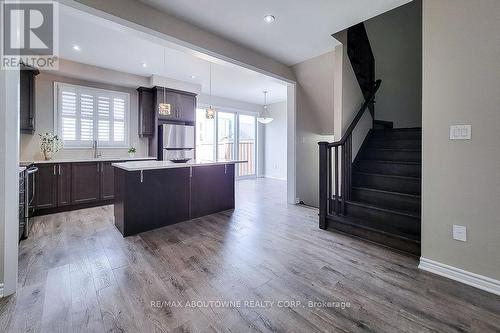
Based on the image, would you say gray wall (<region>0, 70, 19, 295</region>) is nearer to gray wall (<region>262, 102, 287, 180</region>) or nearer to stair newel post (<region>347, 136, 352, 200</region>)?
stair newel post (<region>347, 136, 352, 200</region>)

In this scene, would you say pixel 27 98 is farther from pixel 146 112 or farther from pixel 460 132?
pixel 460 132

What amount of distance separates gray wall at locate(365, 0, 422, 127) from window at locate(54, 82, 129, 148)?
5.53 metres

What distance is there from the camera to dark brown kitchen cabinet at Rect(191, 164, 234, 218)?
3762 mm

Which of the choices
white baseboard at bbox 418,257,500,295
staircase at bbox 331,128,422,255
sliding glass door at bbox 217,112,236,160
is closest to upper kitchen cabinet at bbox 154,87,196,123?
sliding glass door at bbox 217,112,236,160

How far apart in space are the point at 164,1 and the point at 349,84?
2788mm

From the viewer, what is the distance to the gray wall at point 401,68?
4.49m

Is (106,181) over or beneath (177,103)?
beneath

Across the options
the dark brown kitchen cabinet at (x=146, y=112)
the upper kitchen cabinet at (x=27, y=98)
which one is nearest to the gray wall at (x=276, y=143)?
the dark brown kitchen cabinet at (x=146, y=112)

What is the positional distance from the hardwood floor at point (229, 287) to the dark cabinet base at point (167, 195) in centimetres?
25

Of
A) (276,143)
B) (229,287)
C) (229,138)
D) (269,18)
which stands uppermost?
(269,18)

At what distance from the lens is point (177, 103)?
5.56 m

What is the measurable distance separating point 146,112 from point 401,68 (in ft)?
18.4

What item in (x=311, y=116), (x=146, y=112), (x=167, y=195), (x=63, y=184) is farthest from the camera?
(x=146, y=112)

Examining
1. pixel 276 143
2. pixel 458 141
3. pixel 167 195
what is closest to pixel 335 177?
pixel 458 141
